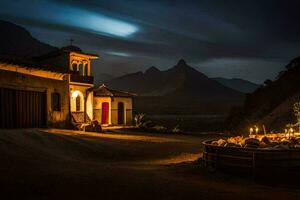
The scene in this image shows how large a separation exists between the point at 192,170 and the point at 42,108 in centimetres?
1593

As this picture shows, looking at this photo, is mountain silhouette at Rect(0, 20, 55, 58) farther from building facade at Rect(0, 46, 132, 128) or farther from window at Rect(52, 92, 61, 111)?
window at Rect(52, 92, 61, 111)

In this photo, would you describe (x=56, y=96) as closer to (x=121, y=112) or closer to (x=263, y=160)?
(x=121, y=112)

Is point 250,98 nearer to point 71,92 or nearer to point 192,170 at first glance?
point 71,92

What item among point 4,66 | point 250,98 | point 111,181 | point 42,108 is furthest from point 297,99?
point 111,181

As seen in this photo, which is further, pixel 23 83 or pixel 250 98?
pixel 250 98

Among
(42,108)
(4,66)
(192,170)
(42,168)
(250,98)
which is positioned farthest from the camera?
(250,98)

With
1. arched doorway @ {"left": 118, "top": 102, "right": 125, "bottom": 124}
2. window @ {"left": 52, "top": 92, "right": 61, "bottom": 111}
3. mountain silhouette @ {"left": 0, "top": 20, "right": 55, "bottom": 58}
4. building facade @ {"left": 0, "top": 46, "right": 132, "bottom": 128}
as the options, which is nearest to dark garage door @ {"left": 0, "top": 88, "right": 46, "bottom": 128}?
building facade @ {"left": 0, "top": 46, "right": 132, "bottom": 128}

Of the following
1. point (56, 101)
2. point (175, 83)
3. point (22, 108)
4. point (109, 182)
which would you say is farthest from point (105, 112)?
point (175, 83)

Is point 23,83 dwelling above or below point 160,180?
above

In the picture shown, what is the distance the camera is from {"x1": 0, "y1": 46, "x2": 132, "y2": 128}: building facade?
2267 cm

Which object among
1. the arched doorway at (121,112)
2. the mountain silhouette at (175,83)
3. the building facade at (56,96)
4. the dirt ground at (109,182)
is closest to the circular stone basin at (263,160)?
the dirt ground at (109,182)

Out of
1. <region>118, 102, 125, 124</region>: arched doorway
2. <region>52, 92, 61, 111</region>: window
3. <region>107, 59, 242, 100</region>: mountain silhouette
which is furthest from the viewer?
<region>107, 59, 242, 100</region>: mountain silhouette

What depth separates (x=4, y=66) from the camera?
22.2 meters

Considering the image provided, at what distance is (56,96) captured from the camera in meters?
27.5
